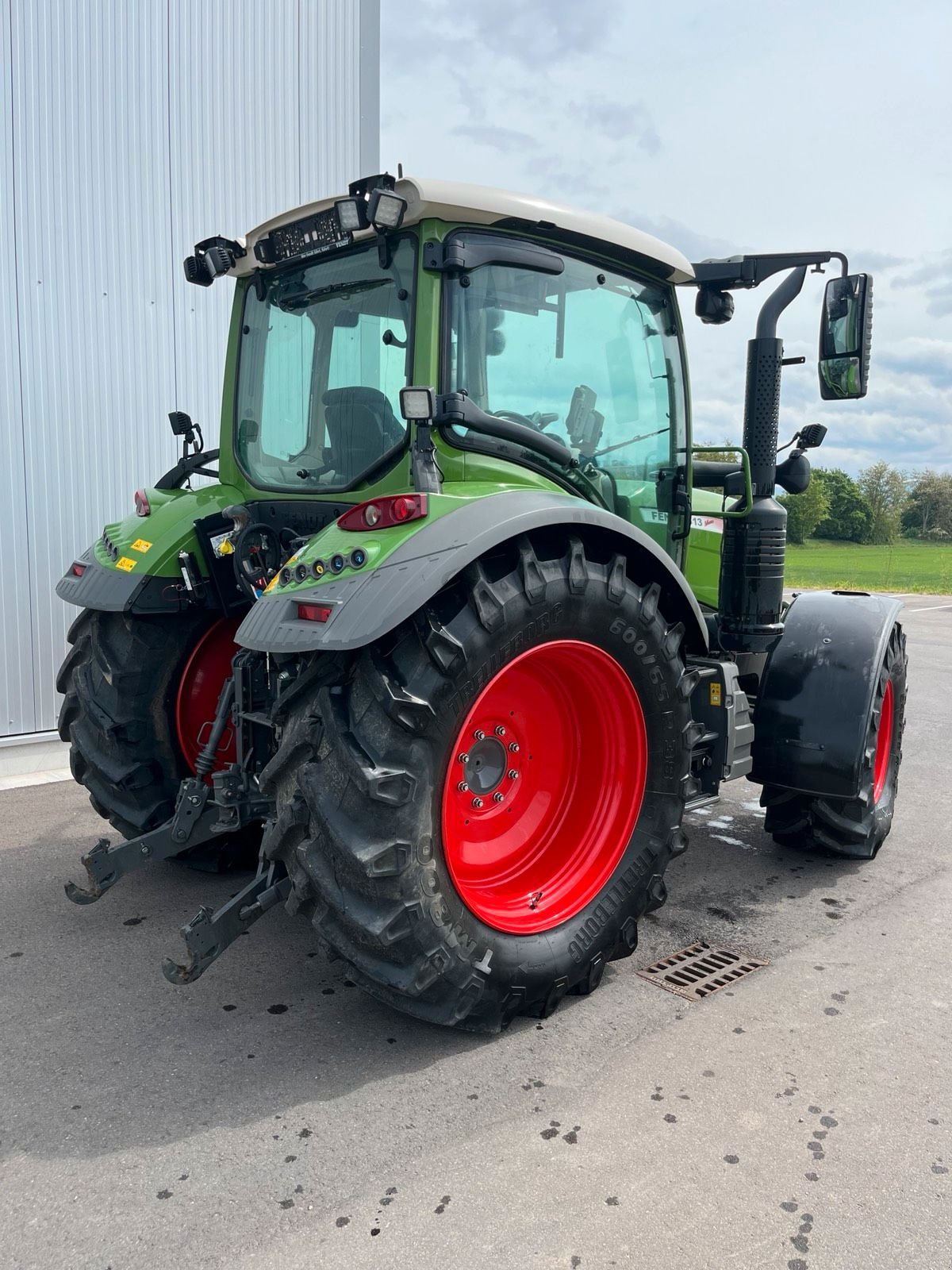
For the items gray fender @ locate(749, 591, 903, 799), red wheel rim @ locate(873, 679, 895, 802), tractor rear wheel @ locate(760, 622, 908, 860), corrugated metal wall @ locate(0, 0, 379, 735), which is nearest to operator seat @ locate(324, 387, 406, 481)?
gray fender @ locate(749, 591, 903, 799)

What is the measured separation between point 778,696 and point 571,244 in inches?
77.7

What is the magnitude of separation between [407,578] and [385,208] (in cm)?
113

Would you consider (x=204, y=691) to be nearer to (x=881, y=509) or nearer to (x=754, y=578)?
(x=754, y=578)

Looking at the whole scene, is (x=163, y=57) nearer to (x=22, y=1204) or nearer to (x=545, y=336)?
(x=545, y=336)

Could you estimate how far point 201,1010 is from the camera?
9.48 feet

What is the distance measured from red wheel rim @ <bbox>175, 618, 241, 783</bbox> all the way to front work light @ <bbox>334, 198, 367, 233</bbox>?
1.60 m

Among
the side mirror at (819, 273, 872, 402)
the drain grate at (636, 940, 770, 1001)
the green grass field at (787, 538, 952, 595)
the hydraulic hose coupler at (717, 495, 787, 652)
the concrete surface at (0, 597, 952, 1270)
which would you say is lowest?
the green grass field at (787, 538, 952, 595)

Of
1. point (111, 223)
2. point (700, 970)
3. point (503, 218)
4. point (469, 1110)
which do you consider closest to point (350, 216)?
point (503, 218)

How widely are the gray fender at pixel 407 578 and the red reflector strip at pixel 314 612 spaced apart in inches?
0.6

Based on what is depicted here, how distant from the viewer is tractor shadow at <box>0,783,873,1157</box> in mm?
2410

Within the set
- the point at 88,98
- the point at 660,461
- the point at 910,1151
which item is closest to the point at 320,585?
the point at 660,461

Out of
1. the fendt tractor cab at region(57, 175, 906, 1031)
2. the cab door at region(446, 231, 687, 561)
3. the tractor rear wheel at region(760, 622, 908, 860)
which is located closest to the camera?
the fendt tractor cab at region(57, 175, 906, 1031)

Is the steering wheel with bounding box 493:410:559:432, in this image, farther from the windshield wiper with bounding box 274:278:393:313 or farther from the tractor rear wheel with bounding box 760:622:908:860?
the tractor rear wheel with bounding box 760:622:908:860

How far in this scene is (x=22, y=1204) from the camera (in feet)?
6.74
